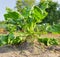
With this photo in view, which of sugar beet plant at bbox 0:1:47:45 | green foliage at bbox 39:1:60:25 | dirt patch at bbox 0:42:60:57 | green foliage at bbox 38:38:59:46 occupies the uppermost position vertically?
sugar beet plant at bbox 0:1:47:45

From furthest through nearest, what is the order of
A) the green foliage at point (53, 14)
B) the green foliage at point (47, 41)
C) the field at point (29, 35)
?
the green foliage at point (53, 14), the green foliage at point (47, 41), the field at point (29, 35)

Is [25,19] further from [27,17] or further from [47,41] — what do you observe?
[47,41]

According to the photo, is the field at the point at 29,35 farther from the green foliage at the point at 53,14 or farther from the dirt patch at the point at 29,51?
the green foliage at the point at 53,14

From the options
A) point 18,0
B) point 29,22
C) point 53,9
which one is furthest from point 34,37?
point 18,0

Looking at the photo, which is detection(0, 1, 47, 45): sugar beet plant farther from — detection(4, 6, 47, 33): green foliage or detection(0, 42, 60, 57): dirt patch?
detection(0, 42, 60, 57): dirt patch

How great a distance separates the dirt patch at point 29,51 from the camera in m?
6.16

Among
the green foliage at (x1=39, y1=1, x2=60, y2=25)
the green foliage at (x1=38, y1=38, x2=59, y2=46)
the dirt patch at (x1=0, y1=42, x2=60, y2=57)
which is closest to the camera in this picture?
the dirt patch at (x1=0, y1=42, x2=60, y2=57)

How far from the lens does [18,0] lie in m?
37.6

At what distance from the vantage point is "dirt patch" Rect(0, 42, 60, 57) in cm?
616

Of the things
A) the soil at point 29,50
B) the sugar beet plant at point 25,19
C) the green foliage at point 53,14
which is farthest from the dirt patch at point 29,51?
the green foliage at point 53,14

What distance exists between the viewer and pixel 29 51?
645 centimetres

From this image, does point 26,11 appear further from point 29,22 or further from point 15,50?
point 15,50

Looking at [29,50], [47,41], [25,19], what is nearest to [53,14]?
[47,41]

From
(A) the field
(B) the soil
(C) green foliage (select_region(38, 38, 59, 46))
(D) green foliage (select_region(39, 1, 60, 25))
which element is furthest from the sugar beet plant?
(D) green foliage (select_region(39, 1, 60, 25))
